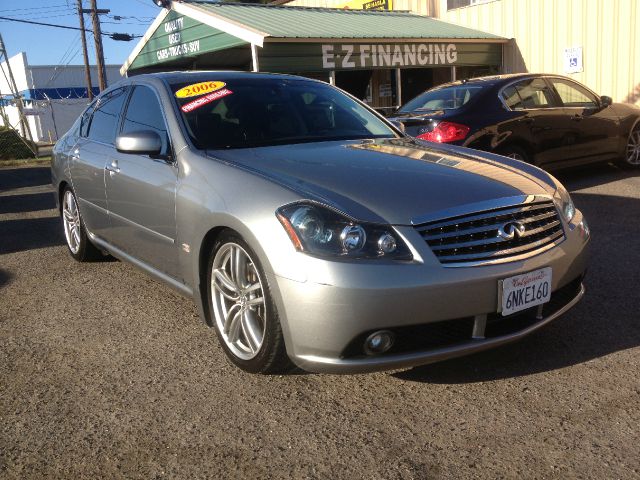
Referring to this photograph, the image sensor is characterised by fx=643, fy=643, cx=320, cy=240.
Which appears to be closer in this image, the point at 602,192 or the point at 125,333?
the point at 125,333

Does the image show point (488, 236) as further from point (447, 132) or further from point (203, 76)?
point (447, 132)

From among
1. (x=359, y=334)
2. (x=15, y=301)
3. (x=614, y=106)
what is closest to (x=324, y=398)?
(x=359, y=334)

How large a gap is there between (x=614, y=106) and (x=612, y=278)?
5601mm

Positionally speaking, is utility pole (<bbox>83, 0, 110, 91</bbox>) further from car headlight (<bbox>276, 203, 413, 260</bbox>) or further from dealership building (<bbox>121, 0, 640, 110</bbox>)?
car headlight (<bbox>276, 203, 413, 260</bbox>)

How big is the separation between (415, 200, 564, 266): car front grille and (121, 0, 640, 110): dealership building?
34.0 ft

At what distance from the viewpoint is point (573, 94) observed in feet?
28.7

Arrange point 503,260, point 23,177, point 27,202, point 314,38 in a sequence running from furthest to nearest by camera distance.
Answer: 1. point 23,177
2. point 314,38
3. point 27,202
4. point 503,260

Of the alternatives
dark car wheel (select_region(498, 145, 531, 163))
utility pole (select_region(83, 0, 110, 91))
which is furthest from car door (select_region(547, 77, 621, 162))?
utility pole (select_region(83, 0, 110, 91))

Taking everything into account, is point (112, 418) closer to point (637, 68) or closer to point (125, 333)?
point (125, 333)

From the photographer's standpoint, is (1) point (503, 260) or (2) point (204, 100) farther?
(2) point (204, 100)

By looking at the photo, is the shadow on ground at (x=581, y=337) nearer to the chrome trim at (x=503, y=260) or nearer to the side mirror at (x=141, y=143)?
the chrome trim at (x=503, y=260)

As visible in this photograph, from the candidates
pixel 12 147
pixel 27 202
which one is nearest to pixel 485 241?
pixel 27 202

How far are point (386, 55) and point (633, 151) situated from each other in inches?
265

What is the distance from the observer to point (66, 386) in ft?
10.5
